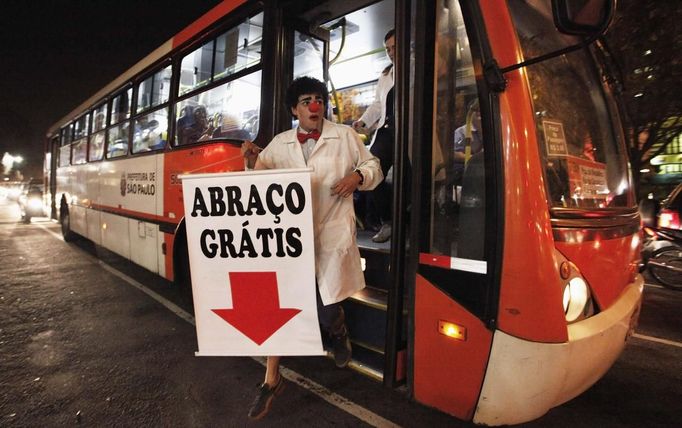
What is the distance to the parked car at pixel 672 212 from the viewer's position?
6.55 meters

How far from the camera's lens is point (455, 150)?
7.02ft

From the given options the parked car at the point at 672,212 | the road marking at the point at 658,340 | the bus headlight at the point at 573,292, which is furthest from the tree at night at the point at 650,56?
the bus headlight at the point at 573,292

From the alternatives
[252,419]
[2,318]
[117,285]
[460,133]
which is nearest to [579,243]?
[460,133]

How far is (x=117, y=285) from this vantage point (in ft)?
19.1

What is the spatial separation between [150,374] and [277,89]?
2438mm

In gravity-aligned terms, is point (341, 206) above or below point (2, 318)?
above

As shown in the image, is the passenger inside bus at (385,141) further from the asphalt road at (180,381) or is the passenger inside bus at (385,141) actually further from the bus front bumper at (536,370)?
the bus front bumper at (536,370)

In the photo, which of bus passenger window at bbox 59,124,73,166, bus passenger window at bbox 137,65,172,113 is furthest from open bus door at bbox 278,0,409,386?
bus passenger window at bbox 59,124,73,166

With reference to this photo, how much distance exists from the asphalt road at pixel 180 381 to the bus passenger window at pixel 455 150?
1.25m

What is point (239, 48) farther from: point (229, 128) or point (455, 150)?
point (455, 150)

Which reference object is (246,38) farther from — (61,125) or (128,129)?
(61,125)

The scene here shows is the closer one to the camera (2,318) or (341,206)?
(341,206)

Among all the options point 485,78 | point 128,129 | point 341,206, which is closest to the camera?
point 485,78

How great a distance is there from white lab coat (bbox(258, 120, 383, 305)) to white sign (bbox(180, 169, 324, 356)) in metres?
0.17
